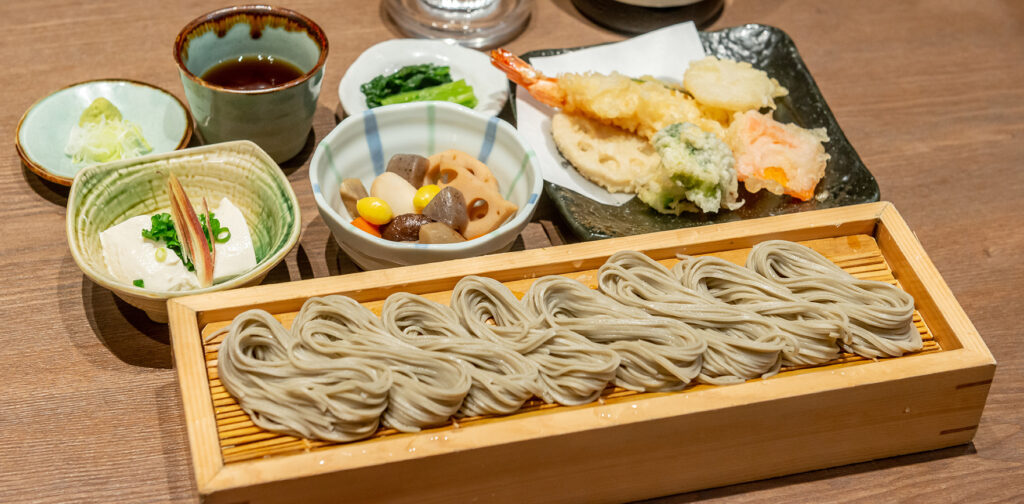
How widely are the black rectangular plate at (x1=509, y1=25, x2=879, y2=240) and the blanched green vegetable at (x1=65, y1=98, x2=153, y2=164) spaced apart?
3.74 feet

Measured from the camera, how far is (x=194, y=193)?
2.20m

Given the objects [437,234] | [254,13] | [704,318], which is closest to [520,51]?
[254,13]

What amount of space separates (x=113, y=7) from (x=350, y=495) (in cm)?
227

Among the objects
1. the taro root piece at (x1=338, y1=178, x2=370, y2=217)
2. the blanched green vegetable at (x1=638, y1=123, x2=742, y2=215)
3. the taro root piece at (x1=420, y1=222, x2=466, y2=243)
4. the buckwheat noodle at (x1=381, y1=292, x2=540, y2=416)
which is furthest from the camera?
the blanched green vegetable at (x1=638, y1=123, x2=742, y2=215)

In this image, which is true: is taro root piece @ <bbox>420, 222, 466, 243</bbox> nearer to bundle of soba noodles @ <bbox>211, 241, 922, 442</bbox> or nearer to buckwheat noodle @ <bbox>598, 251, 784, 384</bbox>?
bundle of soba noodles @ <bbox>211, 241, 922, 442</bbox>

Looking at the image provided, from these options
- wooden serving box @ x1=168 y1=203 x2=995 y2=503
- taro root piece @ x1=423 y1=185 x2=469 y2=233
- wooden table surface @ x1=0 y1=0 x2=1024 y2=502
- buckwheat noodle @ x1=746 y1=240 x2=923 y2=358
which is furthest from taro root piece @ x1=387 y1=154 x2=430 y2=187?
buckwheat noodle @ x1=746 y1=240 x2=923 y2=358

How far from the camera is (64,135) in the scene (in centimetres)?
244

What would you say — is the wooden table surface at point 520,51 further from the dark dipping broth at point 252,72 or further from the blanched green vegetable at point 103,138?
the dark dipping broth at point 252,72

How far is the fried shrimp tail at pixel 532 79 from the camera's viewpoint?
265 cm

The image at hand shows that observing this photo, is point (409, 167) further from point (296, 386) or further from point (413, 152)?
point (296, 386)

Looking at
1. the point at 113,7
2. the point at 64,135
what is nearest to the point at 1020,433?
the point at 64,135

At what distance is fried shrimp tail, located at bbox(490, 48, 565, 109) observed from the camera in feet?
8.71

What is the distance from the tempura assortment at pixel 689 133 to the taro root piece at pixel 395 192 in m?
0.58

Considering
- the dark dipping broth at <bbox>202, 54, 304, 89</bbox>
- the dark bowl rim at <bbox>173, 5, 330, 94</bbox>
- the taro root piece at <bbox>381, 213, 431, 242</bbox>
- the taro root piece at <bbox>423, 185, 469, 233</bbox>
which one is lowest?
the taro root piece at <bbox>381, 213, 431, 242</bbox>
